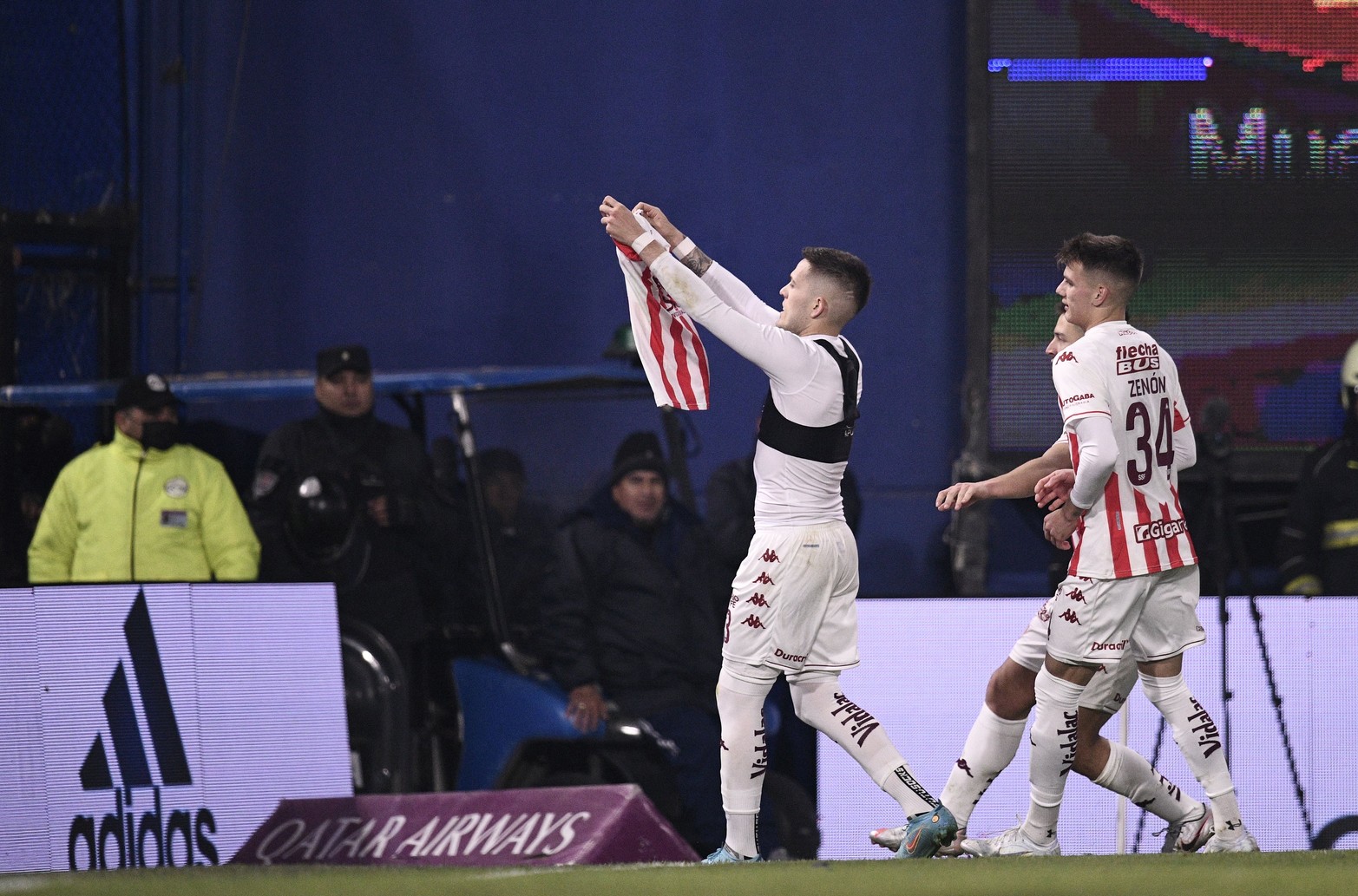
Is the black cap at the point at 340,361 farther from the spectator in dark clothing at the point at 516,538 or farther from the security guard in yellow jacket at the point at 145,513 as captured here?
the spectator in dark clothing at the point at 516,538

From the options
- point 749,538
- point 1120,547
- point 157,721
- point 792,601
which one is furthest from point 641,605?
point 1120,547

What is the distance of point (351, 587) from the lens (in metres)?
6.79

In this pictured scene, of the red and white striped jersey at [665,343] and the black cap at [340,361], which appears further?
the black cap at [340,361]

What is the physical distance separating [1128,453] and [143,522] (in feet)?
14.2

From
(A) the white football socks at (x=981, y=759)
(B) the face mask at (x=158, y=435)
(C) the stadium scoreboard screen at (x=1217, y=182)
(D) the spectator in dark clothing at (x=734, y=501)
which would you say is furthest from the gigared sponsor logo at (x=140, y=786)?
(C) the stadium scoreboard screen at (x=1217, y=182)

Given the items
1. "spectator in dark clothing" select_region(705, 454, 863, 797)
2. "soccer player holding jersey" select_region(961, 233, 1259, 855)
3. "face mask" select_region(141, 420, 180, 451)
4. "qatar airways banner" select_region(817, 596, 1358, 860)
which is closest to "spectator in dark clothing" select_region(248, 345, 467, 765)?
"face mask" select_region(141, 420, 180, 451)

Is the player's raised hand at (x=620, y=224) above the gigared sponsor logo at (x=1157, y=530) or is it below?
above

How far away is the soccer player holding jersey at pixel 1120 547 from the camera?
4.52 m

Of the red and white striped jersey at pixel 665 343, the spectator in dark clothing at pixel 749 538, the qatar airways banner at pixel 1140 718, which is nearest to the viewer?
the red and white striped jersey at pixel 665 343

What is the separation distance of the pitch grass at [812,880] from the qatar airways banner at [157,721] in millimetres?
1719

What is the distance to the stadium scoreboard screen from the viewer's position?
22.5 feet

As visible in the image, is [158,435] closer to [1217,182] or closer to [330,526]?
[330,526]

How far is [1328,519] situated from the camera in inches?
277

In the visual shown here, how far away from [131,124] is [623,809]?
→ 20.8 ft
